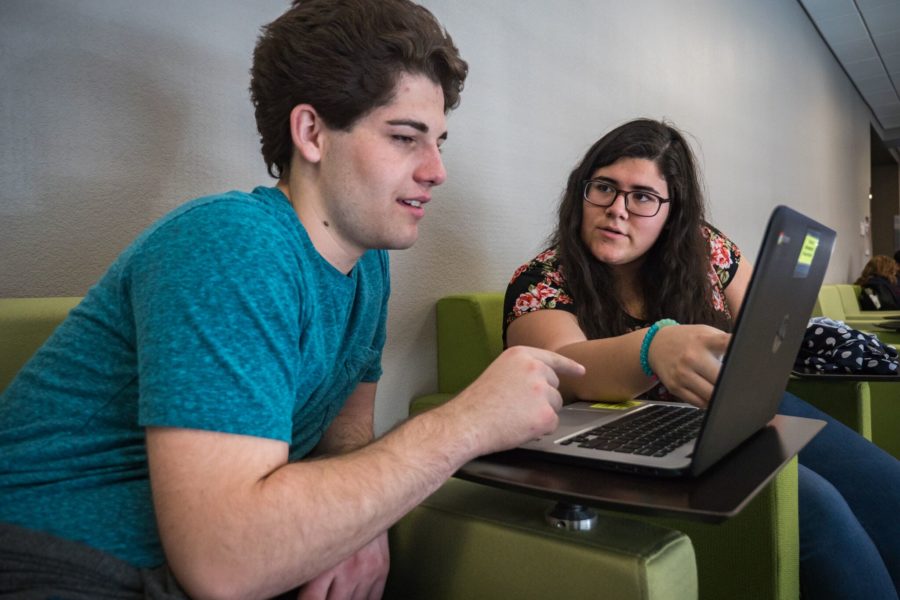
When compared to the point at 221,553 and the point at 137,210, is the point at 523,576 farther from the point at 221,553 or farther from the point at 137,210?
the point at 137,210

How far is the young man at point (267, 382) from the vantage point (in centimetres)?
59

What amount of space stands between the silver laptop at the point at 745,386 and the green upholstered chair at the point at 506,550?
0.26 ft

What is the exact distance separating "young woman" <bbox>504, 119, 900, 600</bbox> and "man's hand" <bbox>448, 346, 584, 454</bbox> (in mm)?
333

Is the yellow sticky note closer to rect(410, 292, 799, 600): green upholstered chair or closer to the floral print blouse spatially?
rect(410, 292, 799, 600): green upholstered chair

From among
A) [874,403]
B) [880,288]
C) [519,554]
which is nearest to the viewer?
[519,554]

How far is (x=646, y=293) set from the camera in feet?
5.10

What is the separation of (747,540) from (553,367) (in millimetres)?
405

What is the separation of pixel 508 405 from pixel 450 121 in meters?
1.36

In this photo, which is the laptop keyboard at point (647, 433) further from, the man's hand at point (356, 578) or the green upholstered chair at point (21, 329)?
the green upholstered chair at point (21, 329)

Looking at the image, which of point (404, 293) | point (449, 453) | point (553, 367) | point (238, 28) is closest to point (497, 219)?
point (404, 293)

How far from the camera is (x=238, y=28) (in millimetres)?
1369

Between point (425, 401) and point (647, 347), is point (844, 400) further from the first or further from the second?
point (425, 401)

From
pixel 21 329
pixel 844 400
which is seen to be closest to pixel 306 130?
pixel 21 329

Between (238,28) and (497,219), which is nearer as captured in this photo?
(238,28)
